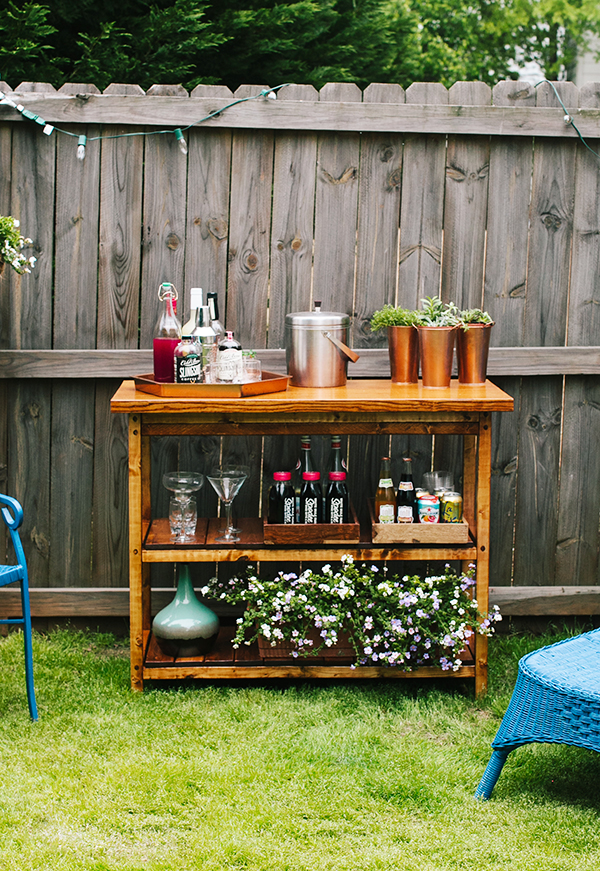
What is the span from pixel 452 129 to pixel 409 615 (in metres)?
1.85

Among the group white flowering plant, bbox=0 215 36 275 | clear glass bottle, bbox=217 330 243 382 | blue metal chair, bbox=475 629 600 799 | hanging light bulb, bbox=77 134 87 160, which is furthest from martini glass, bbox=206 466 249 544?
hanging light bulb, bbox=77 134 87 160

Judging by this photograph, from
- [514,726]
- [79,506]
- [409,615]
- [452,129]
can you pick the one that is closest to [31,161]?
[79,506]

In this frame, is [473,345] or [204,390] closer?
[204,390]

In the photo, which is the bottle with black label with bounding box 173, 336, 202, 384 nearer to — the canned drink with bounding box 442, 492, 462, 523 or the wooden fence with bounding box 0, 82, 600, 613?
the wooden fence with bounding box 0, 82, 600, 613

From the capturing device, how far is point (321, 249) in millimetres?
3461

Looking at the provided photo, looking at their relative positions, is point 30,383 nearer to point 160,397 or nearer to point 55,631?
point 160,397

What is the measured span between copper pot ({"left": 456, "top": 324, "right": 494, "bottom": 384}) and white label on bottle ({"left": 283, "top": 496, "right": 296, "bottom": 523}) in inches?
29.8

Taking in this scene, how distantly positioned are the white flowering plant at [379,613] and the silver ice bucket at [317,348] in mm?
648

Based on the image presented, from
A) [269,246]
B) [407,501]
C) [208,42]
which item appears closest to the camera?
[407,501]

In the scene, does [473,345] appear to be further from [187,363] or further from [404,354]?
[187,363]

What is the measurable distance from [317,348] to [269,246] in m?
0.57

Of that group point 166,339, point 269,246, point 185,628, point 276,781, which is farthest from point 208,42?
point 276,781

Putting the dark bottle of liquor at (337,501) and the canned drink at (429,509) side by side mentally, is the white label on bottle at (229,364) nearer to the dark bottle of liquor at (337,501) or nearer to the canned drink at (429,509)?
the dark bottle of liquor at (337,501)

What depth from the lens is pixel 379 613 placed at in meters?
3.11
